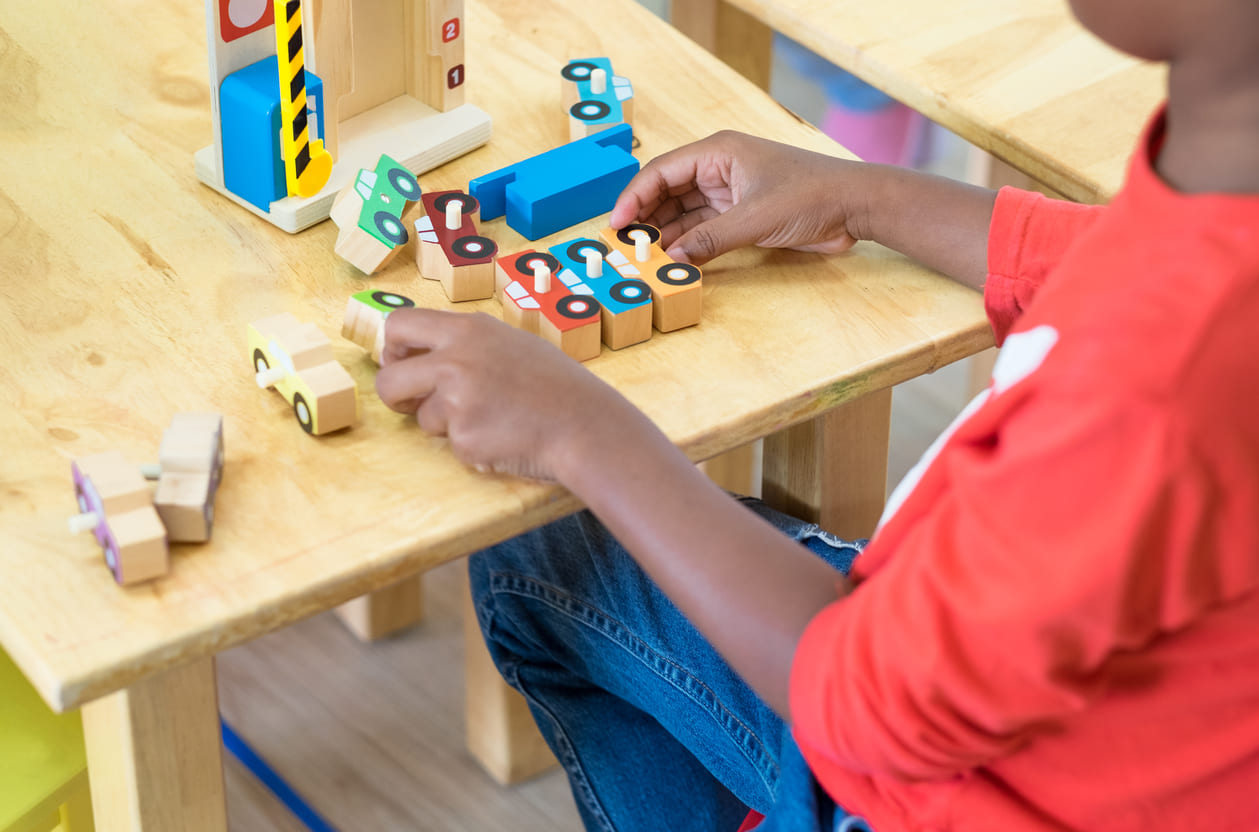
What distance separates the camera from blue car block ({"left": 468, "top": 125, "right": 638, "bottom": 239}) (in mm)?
963

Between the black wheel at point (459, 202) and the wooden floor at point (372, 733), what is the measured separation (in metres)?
0.62

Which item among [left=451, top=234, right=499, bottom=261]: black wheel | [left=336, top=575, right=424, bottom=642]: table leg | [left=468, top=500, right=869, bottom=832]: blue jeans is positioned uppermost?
[left=451, top=234, right=499, bottom=261]: black wheel

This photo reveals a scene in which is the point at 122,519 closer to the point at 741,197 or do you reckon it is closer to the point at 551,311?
the point at 551,311

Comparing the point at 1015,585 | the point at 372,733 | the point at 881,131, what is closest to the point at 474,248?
the point at 1015,585

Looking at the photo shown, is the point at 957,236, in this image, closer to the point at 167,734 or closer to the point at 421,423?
the point at 421,423

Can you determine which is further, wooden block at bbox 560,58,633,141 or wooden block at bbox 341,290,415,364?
wooden block at bbox 560,58,633,141

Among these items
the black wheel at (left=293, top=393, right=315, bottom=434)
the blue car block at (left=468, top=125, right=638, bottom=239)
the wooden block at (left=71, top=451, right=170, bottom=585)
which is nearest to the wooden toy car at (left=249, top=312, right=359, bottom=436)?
the black wheel at (left=293, top=393, right=315, bottom=434)

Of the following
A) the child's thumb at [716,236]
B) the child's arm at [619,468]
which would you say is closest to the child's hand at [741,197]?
the child's thumb at [716,236]

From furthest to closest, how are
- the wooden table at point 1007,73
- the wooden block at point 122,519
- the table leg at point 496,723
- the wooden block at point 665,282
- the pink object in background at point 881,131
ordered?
the pink object in background at point 881,131 < the table leg at point 496,723 < the wooden table at point 1007,73 < the wooden block at point 665,282 < the wooden block at point 122,519

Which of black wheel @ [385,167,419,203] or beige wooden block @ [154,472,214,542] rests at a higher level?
black wheel @ [385,167,419,203]

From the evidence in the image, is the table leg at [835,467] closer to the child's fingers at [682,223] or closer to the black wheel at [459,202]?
the child's fingers at [682,223]

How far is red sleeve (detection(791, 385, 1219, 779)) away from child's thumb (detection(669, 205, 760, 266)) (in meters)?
0.33

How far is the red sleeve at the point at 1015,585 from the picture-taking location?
1.76 feet

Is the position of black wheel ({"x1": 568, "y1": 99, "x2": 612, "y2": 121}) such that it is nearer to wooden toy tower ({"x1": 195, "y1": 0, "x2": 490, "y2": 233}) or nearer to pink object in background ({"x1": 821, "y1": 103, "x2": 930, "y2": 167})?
wooden toy tower ({"x1": 195, "y1": 0, "x2": 490, "y2": 233})
